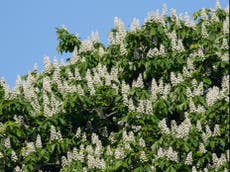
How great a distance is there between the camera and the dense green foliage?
20203mm

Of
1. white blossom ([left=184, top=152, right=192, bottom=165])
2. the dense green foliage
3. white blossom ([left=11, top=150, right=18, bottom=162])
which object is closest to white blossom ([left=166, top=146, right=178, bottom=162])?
the dense green foliage

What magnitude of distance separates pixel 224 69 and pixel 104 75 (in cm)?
339

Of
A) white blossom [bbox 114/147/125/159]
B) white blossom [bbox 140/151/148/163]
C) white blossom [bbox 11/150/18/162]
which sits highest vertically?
white blossom [bbox 11/150/18/162]

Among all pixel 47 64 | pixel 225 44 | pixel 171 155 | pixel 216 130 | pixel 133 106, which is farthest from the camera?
pixel 47 64

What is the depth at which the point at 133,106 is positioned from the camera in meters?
21.7

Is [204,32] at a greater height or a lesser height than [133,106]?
greater

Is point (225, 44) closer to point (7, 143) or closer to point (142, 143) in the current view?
point (142, 143)

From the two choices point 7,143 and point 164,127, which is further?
point 7,143

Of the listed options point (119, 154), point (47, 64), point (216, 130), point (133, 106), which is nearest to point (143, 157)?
point (119, 154)

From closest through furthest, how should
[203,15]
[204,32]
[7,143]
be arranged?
[7,143] < [204,32] < [203,15]

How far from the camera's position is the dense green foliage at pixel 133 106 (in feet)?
66.3

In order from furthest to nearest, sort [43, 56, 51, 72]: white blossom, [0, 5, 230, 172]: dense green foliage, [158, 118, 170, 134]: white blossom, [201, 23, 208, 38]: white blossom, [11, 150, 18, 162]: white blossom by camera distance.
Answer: [43, 56, 51, 72]: white blossom → [201, 23, 208, 38]: white blossom → [11, 150, 18, 162]: white blossom → [158, 118, 170, 134]: white blossom → [0, 5, 230, 172]: dense green foliage

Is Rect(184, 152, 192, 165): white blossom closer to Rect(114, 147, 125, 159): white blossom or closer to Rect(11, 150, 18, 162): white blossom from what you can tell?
Rect(114, 147, 125, 159): white blossom

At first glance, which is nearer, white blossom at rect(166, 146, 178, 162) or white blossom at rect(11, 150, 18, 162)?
white blossom at rect(166, 146, 178, 162)
